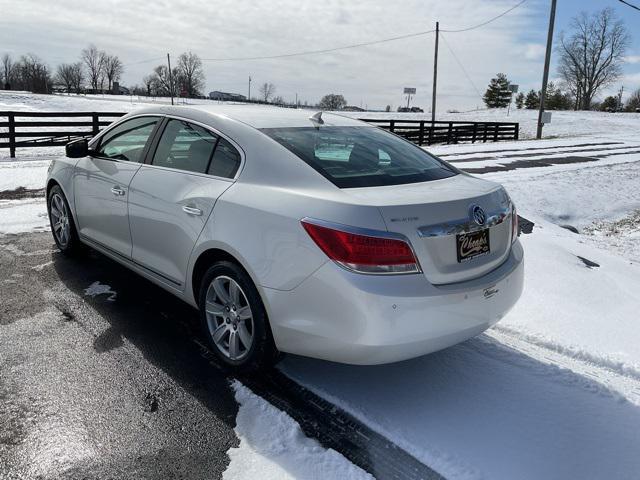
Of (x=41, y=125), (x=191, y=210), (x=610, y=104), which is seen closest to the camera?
(x=191, y=210)

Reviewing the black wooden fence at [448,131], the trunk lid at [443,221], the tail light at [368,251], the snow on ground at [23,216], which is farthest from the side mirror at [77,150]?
the black wooden fence at [448,131]

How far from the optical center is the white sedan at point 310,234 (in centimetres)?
260

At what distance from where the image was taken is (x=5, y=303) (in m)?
4.21

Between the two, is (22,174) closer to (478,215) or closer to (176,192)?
(176,192)

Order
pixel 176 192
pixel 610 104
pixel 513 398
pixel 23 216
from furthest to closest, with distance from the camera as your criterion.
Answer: pixel 610 104 < pixel 23 216 < pixel 176 192 < pixel 513 398

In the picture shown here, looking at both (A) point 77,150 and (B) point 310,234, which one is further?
(A) point 77,150

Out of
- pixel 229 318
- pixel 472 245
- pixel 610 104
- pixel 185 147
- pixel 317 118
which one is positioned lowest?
pixel 229 318

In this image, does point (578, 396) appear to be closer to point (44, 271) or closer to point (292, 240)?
point (292, 240)

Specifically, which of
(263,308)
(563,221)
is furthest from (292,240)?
(563,221)

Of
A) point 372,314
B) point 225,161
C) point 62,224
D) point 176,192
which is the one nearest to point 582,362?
point 372,314

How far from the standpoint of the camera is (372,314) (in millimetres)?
2539

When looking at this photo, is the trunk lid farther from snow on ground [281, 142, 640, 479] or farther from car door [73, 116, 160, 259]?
car door [73, 116, 160, 259]

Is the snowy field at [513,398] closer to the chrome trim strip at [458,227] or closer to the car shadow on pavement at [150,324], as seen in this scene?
the car shadow on pavement at [150,324]

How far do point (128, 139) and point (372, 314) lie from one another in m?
2.76
